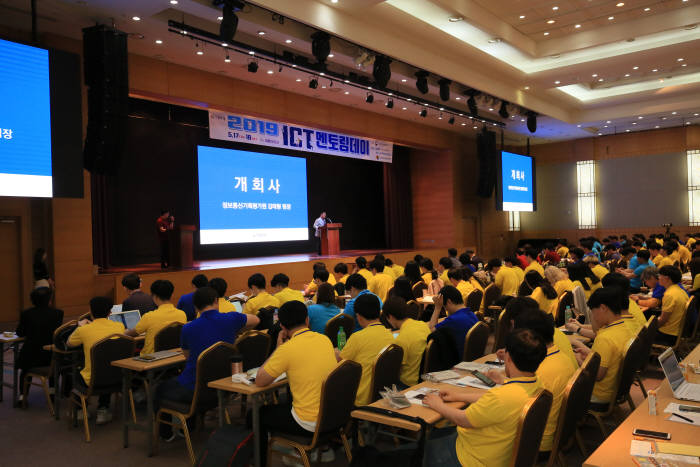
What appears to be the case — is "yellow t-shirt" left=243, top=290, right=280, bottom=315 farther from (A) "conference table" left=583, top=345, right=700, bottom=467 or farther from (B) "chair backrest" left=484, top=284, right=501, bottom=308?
(A) "conference table" left=583, top=345, right=700, bottom=467

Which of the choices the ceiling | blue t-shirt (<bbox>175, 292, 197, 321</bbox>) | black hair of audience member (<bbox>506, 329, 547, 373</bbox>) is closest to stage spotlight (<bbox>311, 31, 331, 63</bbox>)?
the ceiling

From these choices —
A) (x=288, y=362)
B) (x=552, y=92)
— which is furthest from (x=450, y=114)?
(x=288, y=362)

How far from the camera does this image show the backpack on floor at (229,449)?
3264mm

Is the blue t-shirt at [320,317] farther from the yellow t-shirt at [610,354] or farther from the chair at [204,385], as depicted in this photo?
the yellow t-shirt at [610,354]

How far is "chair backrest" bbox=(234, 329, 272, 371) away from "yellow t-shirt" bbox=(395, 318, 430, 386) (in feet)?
4.15

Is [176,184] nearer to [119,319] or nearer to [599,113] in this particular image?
[119,319]

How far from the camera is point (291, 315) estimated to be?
11.2 feet

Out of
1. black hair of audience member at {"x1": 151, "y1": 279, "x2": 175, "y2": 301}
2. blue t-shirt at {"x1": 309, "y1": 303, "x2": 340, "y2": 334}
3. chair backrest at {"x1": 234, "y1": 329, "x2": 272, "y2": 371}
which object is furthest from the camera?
blue t-shirt at {"x1": 309, "y1": 303, "x2": 340, "y2": 334}

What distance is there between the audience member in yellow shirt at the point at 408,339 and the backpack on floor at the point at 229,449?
124 cm

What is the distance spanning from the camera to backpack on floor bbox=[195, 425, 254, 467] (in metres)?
3.26

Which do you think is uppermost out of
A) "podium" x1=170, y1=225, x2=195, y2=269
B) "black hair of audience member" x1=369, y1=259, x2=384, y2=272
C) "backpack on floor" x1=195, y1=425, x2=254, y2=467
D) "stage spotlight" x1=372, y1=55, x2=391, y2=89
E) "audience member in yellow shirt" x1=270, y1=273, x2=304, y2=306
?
"stage spotlight" x1=372, y1=55, x2=391, y2=89

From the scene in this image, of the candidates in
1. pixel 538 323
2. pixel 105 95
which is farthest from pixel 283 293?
pixel 105 95

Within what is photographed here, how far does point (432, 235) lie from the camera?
59.5 feet

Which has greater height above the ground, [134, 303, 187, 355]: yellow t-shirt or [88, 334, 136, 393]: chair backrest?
[134, 303, 187, 355]: yellow t-shirt
